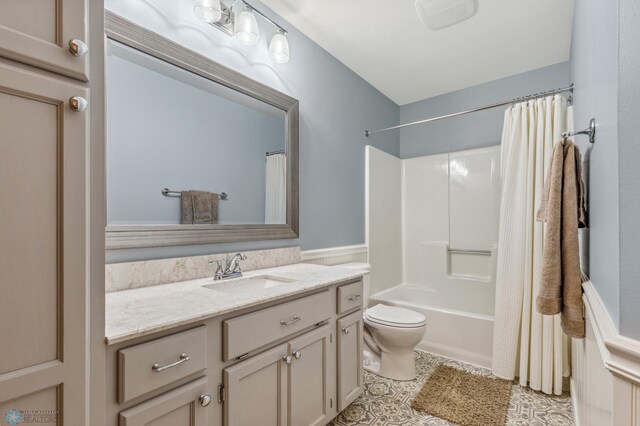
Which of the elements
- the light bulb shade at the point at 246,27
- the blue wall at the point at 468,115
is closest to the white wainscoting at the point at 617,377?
the light bulb shade at the point at 246,27

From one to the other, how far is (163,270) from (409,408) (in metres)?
1.66

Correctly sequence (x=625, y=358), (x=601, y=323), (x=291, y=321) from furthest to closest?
(x=291, y=321) < (x=601, y=323) < (x=625, y=358)

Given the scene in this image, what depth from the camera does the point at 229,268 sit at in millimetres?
1674

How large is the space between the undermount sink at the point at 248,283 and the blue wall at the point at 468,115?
2.41m

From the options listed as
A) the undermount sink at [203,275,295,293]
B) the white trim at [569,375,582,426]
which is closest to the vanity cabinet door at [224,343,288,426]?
the undermount sink at [203,275,295,293]

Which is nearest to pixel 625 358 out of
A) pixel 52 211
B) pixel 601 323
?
pixel 601 323

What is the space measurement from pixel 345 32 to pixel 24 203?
7.16 ft

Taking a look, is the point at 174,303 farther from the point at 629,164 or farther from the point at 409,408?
the point at 409,408

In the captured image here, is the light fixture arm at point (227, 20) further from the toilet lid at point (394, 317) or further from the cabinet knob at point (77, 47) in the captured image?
the toilet lid at point (394, 317)

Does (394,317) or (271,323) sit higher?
(271,323)

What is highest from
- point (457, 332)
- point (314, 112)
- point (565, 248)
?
point (314, 112)

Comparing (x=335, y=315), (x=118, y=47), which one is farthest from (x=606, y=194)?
(x=118, y=47)

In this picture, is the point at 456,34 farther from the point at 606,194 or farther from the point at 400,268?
the point at 400,268

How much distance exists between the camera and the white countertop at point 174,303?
2.91 ft
